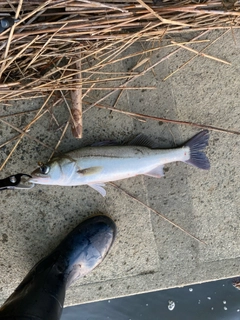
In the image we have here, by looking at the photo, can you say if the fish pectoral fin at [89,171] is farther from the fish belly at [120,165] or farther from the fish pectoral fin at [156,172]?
the fish pectoral fin at [156,172]

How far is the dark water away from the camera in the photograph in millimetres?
3014

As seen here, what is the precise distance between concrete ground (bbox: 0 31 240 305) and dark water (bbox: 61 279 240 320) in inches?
18.2

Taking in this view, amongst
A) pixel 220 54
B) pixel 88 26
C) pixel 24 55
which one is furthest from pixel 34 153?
pixel 220 54

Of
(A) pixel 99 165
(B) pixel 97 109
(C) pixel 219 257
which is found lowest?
(C) pixel 219 257

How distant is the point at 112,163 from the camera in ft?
7.55

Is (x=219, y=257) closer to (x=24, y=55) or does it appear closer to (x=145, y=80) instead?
(x=145, y=80)

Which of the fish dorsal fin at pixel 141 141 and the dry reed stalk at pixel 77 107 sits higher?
the dry reed stalk at pixel 77 107

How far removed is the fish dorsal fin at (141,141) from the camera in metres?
2.45

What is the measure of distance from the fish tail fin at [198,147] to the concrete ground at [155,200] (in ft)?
0.35

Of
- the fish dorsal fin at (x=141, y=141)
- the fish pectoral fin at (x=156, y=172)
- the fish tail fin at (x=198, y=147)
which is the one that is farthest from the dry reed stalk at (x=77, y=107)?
the fish tail fin at (x=198, y=147)

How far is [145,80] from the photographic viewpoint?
2.54 metres

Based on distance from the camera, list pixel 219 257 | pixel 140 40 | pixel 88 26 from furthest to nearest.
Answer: pixel 219 257 → pixel 140 40 → pixel 88 26

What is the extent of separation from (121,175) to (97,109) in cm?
51

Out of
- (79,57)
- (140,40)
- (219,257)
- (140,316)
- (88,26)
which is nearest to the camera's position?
(88,26)
